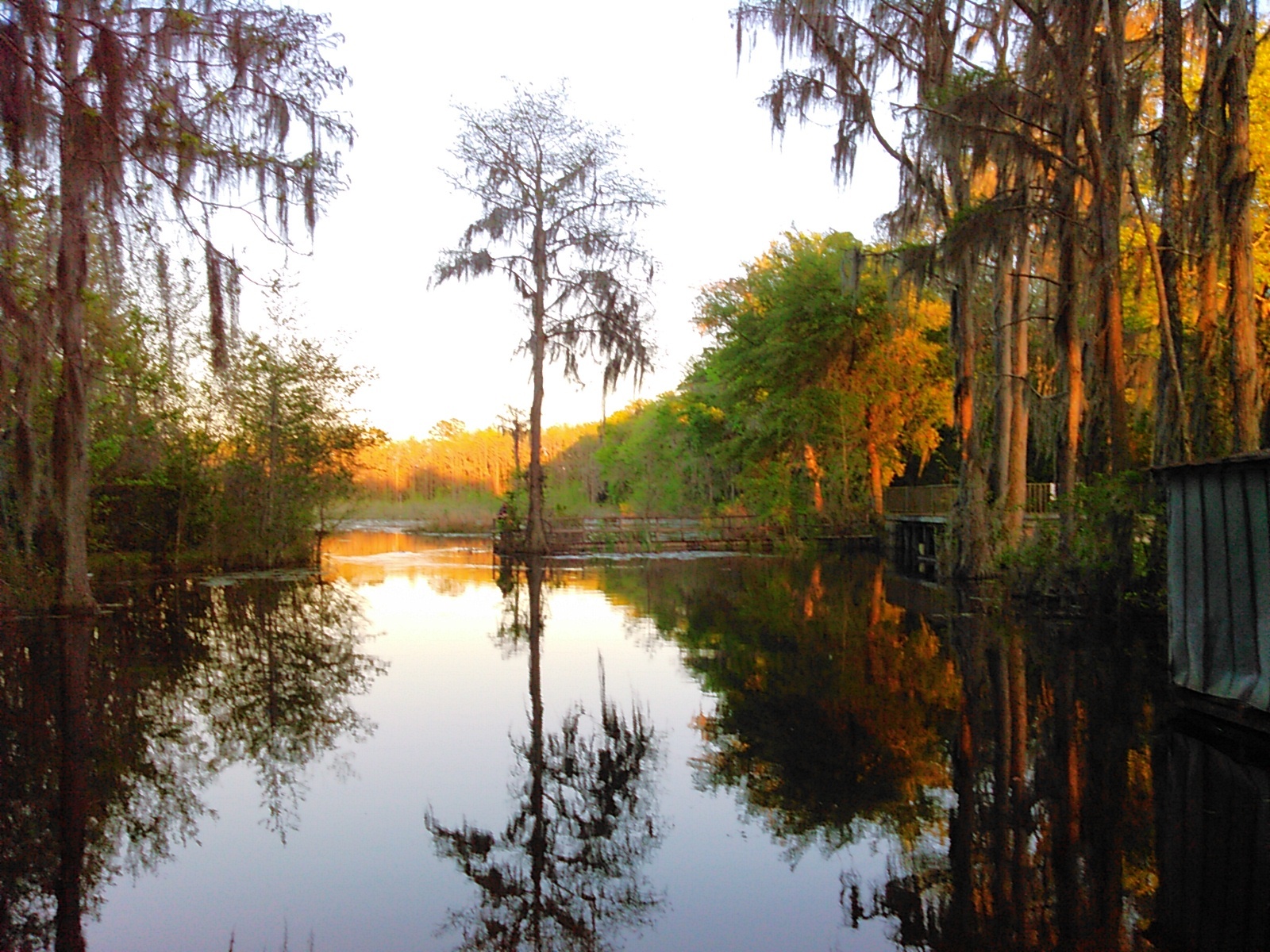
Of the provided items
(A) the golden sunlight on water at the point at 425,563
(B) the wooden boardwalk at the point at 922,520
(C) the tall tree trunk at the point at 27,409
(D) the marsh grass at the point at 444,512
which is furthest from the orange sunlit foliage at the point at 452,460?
(C) the tall tree trunk at the point at 27,409

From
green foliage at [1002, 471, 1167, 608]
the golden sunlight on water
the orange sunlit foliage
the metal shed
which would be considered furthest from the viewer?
the orange sunlit foliage

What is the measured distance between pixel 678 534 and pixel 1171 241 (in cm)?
2402

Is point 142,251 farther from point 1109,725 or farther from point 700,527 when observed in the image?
point 700,527

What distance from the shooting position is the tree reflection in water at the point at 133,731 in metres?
4.77

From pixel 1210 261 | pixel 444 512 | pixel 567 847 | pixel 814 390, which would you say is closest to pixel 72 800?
pixel 567 847

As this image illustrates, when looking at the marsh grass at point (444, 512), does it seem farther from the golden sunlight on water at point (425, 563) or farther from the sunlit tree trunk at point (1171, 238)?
the sunlit tree trunk at point (1171, 238)

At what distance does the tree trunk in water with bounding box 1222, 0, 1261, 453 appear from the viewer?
434 inches

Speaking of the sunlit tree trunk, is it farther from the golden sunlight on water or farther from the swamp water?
the golden sunlight on water

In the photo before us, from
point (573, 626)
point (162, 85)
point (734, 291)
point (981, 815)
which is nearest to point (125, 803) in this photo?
point (981, 815)

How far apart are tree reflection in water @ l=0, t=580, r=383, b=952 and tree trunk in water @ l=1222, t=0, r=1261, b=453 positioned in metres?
9.76

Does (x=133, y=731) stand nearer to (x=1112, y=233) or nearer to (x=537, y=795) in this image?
(x=537, y=795)

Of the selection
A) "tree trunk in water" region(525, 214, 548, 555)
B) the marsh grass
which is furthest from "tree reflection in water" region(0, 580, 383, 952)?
the marsh grass

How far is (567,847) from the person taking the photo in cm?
504

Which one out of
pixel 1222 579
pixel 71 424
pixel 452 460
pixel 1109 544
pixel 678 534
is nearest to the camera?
pixel 1222 579
